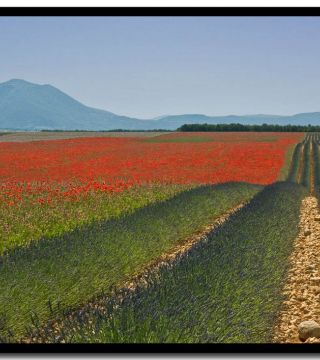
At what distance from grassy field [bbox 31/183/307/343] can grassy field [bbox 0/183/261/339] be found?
24.3 inches

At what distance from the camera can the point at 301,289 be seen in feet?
26.0

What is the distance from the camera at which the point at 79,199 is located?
51.3 feet

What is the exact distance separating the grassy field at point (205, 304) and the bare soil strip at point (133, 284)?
3.6 inches

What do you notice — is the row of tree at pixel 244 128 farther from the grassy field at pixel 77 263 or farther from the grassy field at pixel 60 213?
the grassy field at pixel 77 263

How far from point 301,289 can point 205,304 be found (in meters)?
2.85

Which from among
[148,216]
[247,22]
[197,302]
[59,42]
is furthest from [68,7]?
[148,216]

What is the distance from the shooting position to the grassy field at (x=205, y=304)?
4.91m

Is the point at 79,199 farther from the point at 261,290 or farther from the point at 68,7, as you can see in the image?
the point at 261,290

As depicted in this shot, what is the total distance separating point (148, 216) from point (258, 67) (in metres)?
4.27

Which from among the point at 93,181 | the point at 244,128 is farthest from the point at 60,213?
the point at 244,128

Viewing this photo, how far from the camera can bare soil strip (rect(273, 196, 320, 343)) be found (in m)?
6.39

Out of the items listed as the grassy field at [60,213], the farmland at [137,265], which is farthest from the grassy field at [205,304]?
the grassy field at [60,213]

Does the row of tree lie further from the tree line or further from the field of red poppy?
the field of red poppy

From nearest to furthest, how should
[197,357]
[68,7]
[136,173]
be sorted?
[197,357] → [68,7] → [136,173]
